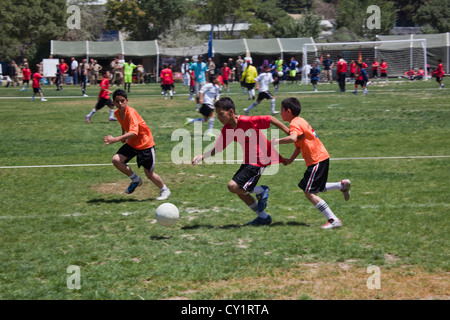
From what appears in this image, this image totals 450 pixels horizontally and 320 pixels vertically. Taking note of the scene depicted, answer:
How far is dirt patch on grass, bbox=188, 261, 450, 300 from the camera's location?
539 cm

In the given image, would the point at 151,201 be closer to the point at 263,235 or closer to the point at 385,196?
the point at 263,235

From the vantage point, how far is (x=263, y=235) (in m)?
7.37

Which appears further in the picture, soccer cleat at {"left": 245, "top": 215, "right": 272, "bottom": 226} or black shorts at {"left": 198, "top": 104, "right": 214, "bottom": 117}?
black shorts at {"left": 198, "top": 104, "right": 214, "bottom": 117}

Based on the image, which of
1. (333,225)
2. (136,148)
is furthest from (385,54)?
(333,225)

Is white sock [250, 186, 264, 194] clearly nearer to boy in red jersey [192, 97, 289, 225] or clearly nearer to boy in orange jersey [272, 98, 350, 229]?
boy in red jersey [192, 97, 289, 225]

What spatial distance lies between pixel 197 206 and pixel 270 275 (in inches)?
130

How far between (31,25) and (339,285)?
62639 mm

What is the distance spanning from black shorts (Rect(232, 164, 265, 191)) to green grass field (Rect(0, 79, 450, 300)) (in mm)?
609

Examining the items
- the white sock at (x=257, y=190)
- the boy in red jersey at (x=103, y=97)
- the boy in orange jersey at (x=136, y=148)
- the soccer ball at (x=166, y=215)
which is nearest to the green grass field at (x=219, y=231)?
the soccer ball at (x=166, y=215)

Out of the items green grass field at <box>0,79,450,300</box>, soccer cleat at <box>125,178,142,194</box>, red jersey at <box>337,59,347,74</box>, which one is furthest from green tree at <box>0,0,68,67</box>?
soccer cleat at <box>125,178,142,194</box>

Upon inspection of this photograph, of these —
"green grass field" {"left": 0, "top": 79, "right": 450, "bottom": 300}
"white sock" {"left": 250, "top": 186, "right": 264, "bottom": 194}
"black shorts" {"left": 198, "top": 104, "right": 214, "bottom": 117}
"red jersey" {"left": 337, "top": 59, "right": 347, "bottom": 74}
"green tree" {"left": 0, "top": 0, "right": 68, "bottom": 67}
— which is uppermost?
A: "green tree" {"left": 0, "top": 0, "right": 68, "bottom": 67}

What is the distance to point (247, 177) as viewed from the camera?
25.3ft

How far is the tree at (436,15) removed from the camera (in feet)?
236

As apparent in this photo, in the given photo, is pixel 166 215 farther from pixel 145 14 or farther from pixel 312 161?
pixel 145 14
